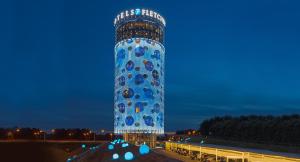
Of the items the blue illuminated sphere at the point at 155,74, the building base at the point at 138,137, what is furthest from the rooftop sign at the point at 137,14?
the building base at the point at 138,137

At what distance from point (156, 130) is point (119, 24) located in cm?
3828

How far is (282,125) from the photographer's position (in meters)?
76.1

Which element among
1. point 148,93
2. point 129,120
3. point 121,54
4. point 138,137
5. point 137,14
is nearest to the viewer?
point 148,93

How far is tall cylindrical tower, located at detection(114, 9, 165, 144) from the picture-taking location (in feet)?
406

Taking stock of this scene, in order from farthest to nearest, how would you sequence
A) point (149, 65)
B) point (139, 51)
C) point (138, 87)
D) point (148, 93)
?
point (149, 65), point (139, 51), point (148, 93), point (138, 87)

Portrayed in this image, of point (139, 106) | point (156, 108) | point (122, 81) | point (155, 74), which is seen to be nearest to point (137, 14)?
point (155, 74)

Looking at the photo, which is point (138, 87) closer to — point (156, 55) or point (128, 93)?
point (128, 93)

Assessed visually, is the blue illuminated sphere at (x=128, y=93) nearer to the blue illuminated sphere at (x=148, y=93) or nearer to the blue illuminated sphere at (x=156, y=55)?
the blue illuminated sphere at (x=148, y=93)

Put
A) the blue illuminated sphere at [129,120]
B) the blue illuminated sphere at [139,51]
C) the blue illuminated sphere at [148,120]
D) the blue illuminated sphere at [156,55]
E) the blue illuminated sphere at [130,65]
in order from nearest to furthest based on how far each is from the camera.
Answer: the blue illuminated sphere at [129,120] < the blue illuminated sphere at [148,120] < the blue illuminated sphere at [130,65] < the blue illuminated sphere at [139,51] < the blue illuminated sphere at [156,55]

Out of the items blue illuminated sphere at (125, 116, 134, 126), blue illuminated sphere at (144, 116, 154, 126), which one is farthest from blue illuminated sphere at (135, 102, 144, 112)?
blue illuminated sphere at (125, 116, 134, 126)

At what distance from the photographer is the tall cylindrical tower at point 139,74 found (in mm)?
123688

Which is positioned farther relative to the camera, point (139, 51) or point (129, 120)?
point (139, 51)

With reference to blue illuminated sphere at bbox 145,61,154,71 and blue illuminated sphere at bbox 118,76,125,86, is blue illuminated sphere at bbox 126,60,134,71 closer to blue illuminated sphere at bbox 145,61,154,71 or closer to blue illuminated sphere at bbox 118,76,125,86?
blue illuminated sphere at bbox 118,76,125,86

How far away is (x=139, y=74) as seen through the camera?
405ft
